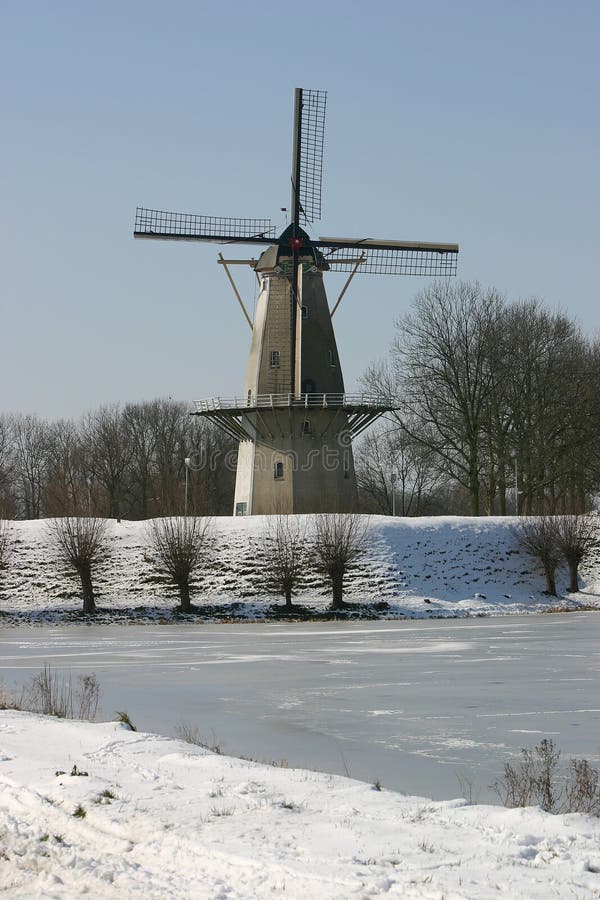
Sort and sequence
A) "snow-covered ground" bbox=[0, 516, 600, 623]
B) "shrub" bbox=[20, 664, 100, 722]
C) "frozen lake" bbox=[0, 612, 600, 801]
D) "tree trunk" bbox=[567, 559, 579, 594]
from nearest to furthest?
"frozen lake" bbox=[0, 612, 600, 801] → "shrub" bbox=[20, 664, 100, 722] → "snow-covered ground" bbox=[0, 516, 600, 623] → "tree trunk" bbox=[567, 559, 579, 594]

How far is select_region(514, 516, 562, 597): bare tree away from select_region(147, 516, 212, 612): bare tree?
11.5 metres

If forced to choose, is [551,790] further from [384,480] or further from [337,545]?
[384,480]

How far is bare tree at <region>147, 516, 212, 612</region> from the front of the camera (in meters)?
35.8

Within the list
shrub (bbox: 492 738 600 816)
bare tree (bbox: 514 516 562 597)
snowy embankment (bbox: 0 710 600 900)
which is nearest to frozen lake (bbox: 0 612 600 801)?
shrub (bbox: 492 738 600 816)

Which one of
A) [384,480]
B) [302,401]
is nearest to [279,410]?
[302,401]

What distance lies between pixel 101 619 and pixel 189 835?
28568mm

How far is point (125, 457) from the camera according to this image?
2840 inches

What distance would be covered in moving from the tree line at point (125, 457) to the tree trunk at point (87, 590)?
2951cm

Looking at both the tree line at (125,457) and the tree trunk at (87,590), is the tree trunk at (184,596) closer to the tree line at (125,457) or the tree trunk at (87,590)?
the tree trunk at (87,590)

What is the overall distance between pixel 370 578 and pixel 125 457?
1515 inches

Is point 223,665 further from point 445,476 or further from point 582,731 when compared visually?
point 445,476

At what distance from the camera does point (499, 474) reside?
151 feet

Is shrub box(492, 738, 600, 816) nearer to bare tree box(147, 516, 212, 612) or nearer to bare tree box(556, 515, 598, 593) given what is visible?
bare tree box(147, 516, 212, 612)

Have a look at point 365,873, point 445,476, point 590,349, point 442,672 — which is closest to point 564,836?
point 365,873
